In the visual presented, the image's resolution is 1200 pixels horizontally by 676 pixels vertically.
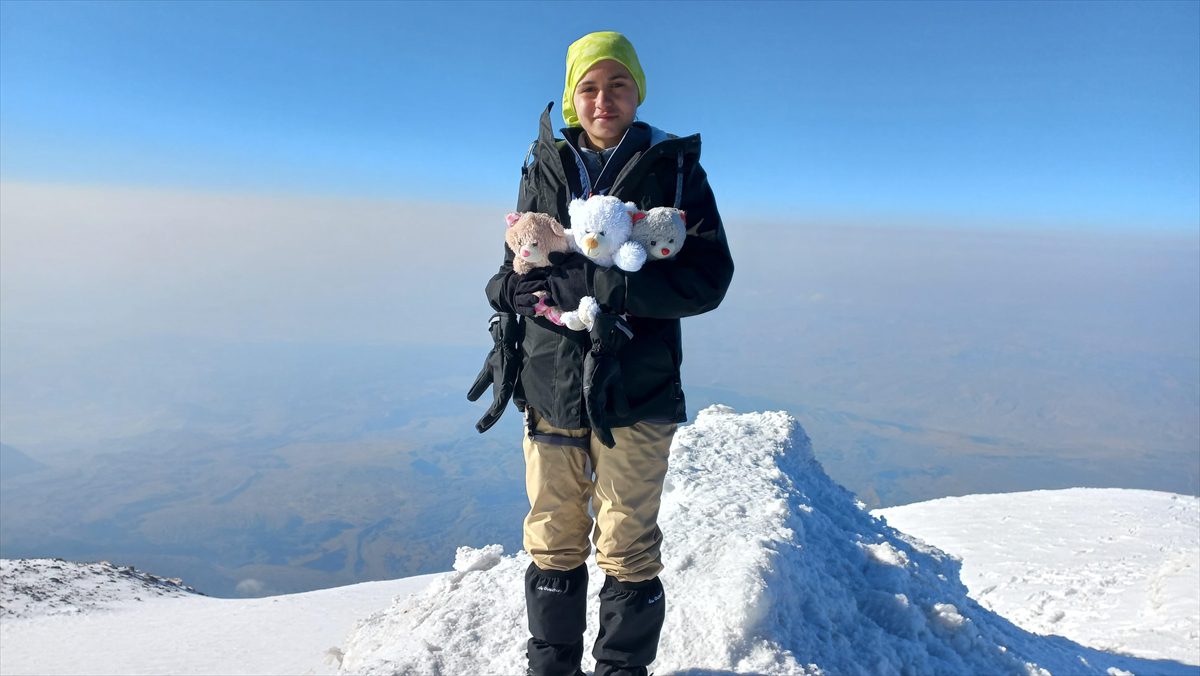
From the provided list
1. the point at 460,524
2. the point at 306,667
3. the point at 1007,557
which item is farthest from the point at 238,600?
the point at 460,524

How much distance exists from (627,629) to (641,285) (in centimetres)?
146

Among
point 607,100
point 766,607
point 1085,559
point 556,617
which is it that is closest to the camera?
point 607,100

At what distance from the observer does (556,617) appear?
8.95 ft

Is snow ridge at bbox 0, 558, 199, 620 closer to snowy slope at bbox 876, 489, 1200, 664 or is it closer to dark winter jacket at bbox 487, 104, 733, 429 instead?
dark winter jacket at bbox 487, 104, 733, 429

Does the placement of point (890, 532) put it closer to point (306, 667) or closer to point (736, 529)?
point (736, 529)

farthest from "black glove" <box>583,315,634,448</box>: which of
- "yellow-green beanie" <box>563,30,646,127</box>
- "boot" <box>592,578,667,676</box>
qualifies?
"yellow-green beanie" <box>563,30,646,127</box>

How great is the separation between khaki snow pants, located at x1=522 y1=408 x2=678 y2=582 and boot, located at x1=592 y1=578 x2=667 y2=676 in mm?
64

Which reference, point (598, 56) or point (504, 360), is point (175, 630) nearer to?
point (504, 360)

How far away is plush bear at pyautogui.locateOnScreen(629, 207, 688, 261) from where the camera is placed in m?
2.33

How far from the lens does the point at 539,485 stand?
2734 millimetres

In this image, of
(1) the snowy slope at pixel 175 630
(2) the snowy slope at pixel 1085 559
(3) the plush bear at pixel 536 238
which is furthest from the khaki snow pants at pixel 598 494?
(2) the snowy slope at pixel 1085 559

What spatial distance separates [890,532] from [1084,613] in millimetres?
6201

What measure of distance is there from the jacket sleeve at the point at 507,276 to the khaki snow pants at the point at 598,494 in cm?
51

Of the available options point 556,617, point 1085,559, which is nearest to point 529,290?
point 556,617
